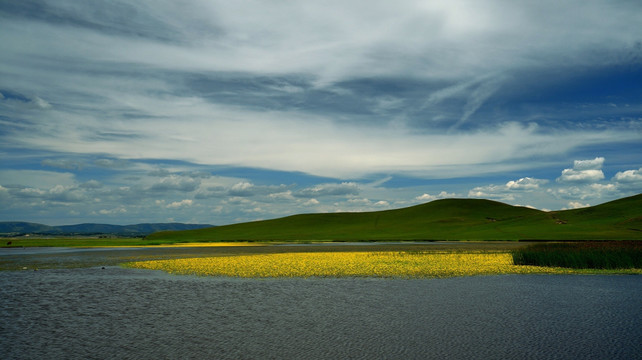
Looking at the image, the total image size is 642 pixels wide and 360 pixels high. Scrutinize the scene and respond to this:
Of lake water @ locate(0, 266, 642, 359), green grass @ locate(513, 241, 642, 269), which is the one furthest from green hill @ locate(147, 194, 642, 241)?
lake water @ locate(0, 266, 642, 359)

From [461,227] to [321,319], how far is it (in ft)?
455

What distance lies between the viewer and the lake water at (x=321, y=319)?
49.1ft

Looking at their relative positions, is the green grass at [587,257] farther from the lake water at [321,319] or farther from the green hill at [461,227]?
the green hill at [461,227]

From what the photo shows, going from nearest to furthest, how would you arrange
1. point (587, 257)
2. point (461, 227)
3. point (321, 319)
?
point (321, 319) < point (587, 257) < point (461, 227)

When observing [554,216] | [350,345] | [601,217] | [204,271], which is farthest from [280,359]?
[554,216]

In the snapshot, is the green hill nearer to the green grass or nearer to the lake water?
the green grass

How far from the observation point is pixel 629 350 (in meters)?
14.9

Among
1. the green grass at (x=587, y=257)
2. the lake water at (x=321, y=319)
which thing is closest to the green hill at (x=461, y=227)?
the green grass at (x=587, y=257)

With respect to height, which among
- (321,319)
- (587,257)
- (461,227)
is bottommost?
(321,319)

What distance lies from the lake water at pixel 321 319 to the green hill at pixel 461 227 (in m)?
81.4

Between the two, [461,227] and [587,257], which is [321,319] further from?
[461,227]

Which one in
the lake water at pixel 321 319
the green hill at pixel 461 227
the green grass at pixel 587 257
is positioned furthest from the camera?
the green hill at pixel 461 227

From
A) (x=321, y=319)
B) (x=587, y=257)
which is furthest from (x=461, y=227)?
(x=321, y=319)

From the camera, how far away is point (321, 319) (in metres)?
19.5
